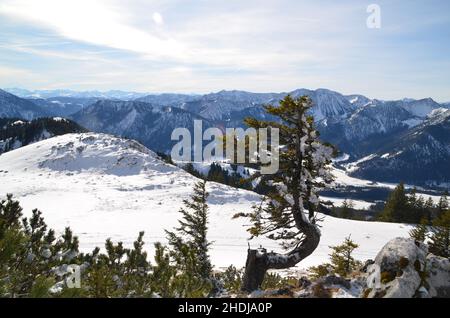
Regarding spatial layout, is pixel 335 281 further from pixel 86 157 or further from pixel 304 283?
pixel 86 157

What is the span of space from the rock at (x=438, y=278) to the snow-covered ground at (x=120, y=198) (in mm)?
28031

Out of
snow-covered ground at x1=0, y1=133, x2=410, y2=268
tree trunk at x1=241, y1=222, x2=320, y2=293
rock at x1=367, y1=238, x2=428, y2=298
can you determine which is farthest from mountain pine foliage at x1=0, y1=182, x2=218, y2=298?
snow-covered ground at x1=0, y1=133, x2=410, y2=268

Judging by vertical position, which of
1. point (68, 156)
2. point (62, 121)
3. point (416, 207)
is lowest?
point (416, 207)

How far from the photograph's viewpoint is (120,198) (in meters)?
67.8

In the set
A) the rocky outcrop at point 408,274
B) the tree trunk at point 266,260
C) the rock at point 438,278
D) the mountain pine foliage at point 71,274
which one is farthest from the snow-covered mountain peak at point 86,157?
the rock at point 438,278

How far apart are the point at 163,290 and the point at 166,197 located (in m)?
59.5

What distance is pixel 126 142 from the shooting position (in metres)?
114

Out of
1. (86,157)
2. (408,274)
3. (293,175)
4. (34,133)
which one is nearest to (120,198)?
(86,157)

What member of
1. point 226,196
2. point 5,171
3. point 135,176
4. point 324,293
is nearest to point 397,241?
point 324,293

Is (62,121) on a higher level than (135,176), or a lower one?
higher

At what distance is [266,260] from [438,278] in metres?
6.63

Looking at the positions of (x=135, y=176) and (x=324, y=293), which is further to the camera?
(x=135, y=176)

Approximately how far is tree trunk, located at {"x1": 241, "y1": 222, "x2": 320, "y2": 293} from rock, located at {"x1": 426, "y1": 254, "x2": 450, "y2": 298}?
5.59 m
